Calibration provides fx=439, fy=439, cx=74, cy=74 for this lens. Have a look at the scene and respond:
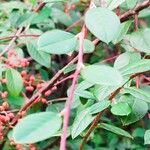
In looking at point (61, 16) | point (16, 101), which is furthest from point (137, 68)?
point (61, 16)

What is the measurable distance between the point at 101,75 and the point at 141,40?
13.2 inches

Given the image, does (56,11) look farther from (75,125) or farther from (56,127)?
(56,127)

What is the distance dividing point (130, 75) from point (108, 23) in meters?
0.11

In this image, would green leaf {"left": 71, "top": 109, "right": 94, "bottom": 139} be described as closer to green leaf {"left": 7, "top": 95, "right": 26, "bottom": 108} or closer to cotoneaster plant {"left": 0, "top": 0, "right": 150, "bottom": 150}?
cotoneaster plant {"left": 0, "top": 0, "right": 150, "bottom": 150}

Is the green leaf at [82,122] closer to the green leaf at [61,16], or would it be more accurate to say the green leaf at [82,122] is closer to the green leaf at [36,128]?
the green leaf at [36,128]

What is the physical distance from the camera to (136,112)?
789mm

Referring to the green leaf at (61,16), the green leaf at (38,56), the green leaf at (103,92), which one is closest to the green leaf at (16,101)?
the green leaf at (38,56)

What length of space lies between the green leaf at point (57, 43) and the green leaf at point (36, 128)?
14 centimetres

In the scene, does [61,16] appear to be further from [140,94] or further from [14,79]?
[140,94]

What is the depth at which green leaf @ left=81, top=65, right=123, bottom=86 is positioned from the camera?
1.75 ft

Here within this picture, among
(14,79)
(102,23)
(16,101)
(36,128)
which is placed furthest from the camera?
(16,101)

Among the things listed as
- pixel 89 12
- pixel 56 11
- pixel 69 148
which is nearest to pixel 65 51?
pixel 89 12

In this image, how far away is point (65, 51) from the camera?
624 mm

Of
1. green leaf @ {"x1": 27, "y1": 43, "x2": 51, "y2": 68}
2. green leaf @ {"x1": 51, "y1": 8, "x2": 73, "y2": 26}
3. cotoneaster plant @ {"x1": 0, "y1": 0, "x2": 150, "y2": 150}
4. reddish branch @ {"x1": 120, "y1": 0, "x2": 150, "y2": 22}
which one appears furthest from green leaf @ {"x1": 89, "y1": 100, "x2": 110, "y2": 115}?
green leaf @ {"x1": 51, "y1": 8, "x2": 73, "y2": 26}
